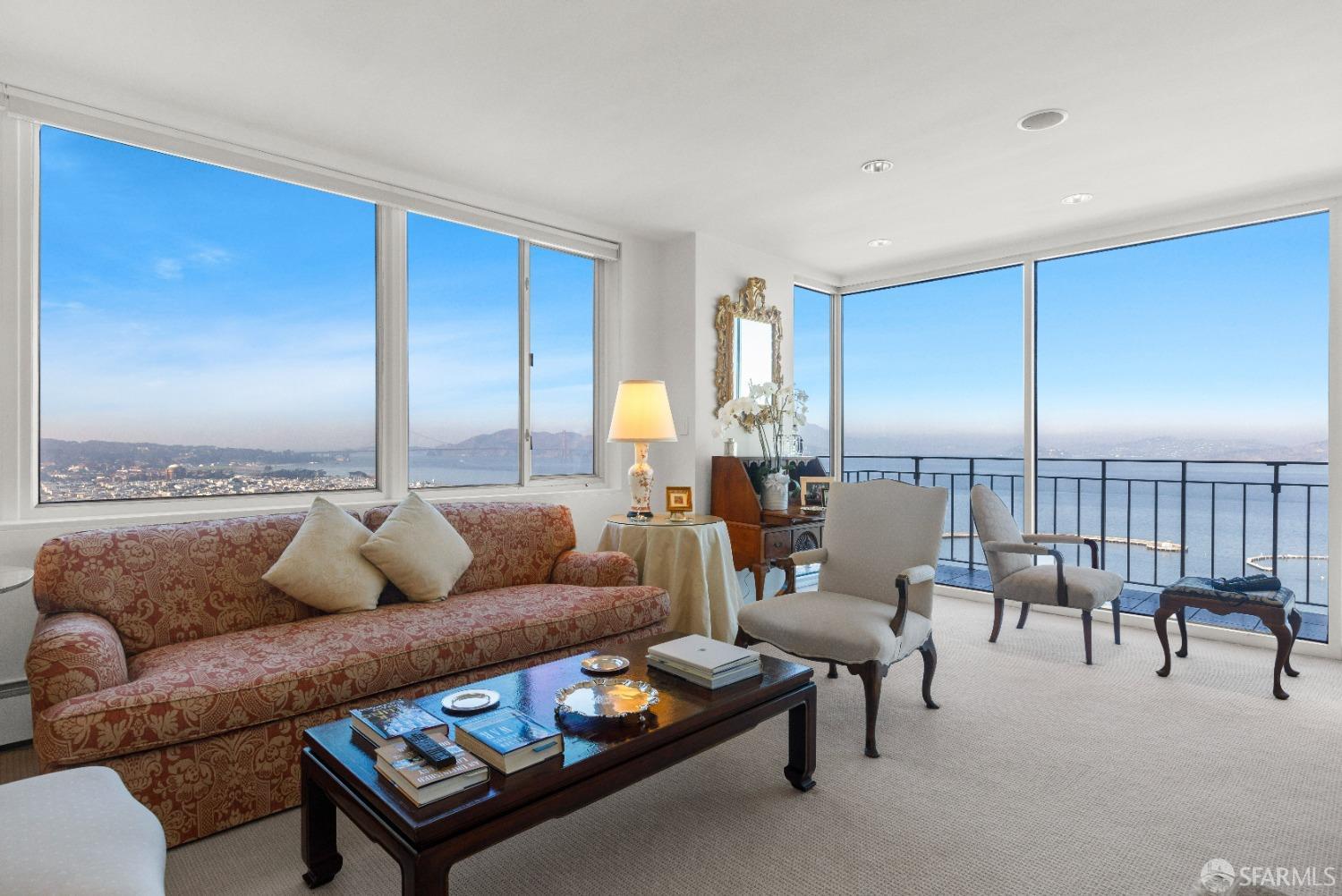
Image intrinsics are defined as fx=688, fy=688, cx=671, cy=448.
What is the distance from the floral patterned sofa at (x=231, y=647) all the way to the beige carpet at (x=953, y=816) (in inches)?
9.1

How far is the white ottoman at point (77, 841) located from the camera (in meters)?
1.07

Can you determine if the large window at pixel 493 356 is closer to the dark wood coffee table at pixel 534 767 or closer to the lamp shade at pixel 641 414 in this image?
the lamp shade at pixel 641 414

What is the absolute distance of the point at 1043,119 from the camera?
2814mm

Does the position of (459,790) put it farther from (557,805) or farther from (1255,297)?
(1255,297)

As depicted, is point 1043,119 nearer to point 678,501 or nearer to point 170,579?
point 678,501

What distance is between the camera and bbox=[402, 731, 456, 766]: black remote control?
1.44 m

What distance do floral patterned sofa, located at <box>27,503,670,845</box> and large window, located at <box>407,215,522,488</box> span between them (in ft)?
2.11

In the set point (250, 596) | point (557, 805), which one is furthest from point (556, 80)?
point (557, 805)

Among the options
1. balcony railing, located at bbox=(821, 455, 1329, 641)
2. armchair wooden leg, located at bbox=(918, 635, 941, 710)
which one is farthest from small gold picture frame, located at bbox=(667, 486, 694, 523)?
balcony railing, located at bbox=(821, 455, 1329, 641)

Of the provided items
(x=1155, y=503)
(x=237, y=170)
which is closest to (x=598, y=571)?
(x=237, y=170)

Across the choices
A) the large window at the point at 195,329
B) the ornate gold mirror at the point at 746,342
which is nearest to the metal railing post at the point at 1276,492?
the ornate gold mirror at the point at 746,342

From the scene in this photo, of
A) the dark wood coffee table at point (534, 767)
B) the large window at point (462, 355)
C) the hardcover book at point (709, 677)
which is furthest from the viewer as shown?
the large window at point (462, 355)

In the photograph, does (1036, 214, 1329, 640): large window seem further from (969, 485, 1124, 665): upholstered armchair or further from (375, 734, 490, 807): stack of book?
(375, 734, 490, 807): stack of book

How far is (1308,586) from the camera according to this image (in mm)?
4586
